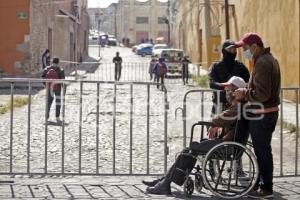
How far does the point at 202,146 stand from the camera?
296 inches

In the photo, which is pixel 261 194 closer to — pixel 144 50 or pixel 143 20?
pixel 144 50

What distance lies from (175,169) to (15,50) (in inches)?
877

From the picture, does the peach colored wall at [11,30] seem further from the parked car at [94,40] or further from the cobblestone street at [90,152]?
the parked car at [94,40]

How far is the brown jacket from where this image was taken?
289 inches

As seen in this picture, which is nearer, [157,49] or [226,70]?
[226,70]

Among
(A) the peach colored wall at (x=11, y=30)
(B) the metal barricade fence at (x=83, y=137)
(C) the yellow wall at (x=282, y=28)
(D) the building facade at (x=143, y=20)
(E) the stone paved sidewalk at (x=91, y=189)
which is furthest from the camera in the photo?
(D) the building facade at (x=143, y=20)

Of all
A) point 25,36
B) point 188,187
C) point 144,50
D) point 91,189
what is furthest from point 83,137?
point 144,50

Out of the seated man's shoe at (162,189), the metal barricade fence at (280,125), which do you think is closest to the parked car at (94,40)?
the metal barricade fence at (280,125)

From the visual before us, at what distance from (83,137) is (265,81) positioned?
562 centimetres

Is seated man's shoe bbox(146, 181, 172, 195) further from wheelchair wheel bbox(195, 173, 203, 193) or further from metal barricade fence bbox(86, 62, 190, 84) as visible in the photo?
metal barricade fence bbox(86, 62, 190, 84)

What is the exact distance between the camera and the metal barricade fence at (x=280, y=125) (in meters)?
8.80

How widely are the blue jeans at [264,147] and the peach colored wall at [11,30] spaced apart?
22.3 m

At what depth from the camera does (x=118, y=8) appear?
100m

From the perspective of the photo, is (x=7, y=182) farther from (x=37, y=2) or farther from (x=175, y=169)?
(x=37, y=2)
